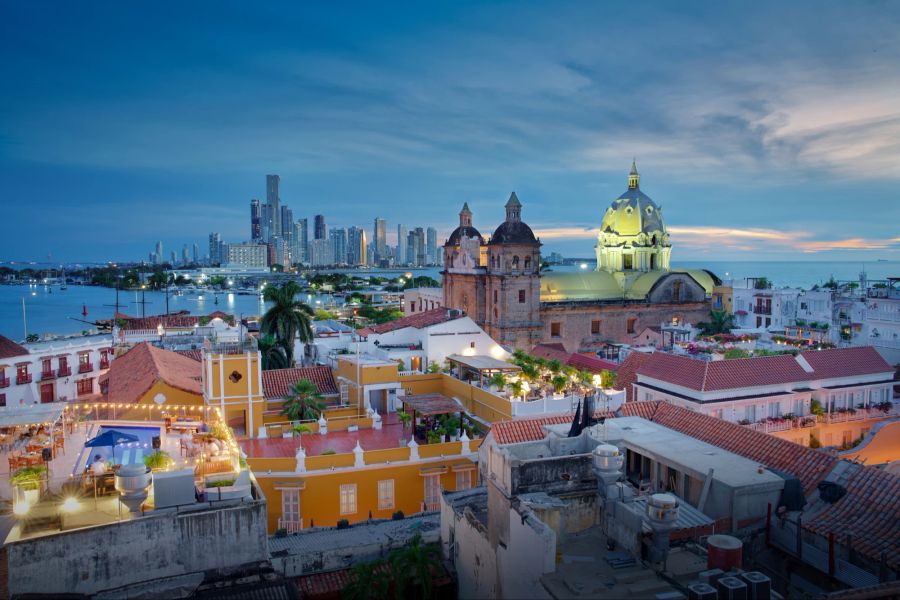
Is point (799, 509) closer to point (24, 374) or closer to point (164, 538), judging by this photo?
point (164, 538)

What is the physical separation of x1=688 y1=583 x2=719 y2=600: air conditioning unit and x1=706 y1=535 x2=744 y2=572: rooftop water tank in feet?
4.70

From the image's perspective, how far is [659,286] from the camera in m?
58.8

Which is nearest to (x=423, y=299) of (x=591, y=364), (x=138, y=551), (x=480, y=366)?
(x=591, y=364)

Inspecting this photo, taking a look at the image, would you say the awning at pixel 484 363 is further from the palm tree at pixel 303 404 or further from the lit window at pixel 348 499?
the lit window at pixel 348 499

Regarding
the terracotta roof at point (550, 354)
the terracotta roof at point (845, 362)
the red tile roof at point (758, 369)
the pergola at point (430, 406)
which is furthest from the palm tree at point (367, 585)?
the terracotta roof at point (550, 354)

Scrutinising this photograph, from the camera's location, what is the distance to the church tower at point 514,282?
167 ft

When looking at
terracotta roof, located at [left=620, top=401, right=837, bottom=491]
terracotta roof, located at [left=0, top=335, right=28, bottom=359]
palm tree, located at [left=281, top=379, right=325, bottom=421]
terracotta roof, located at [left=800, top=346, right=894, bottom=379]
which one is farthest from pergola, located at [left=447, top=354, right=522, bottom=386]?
terracotta roof, located at [left=0, top=335, right=28, bottom=359]

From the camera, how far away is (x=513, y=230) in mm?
51062

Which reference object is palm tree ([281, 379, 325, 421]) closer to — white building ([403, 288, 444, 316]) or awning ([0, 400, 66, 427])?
awning ([0, 400, 66, 427])

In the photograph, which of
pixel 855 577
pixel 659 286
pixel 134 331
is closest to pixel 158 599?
pixel 855 577

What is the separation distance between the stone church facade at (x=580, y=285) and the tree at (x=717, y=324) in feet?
6.63

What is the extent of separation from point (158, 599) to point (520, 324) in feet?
138

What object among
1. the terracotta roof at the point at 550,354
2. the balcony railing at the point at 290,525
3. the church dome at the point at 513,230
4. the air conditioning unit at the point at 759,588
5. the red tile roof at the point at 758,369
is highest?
the church dome at the point at 513,230

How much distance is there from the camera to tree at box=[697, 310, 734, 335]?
55.2 m
